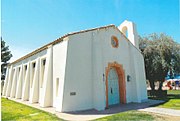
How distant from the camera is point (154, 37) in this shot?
20.9 m

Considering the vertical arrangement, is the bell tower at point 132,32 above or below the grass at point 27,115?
above

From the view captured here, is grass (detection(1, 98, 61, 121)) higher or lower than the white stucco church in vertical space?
lower

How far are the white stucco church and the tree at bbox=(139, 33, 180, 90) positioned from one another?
4568 mm

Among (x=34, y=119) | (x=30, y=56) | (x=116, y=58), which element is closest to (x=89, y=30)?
(x=116, y=58)

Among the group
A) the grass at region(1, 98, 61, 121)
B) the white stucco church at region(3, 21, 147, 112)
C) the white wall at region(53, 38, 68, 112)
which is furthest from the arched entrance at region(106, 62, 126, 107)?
the grass at region(1, 98, 61, 121)

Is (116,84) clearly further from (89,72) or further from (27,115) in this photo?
(27,115)

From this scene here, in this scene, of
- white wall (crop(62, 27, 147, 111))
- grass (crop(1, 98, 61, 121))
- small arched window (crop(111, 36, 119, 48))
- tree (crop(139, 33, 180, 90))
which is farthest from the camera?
tree (crop(139, 33, 180, 90))

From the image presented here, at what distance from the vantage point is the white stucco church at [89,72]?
10484 millimetres

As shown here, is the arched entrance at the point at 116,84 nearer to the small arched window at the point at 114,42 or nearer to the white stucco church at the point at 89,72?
the white stucco church at the point at 89,72

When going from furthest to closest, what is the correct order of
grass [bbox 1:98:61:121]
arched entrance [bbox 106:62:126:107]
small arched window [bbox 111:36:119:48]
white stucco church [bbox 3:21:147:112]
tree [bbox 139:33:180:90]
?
tree [bbox 139:33:180:90], small arched window [bbox 111:36:119:48], arched entrance [bbox 106:62:126:107], white stucco church [bbox 3:21:147:112], grass [bbox 1:98:61:121]

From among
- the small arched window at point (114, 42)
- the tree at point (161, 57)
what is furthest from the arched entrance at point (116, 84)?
the tree at point (161, 57)

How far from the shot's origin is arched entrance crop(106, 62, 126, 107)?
13023mm

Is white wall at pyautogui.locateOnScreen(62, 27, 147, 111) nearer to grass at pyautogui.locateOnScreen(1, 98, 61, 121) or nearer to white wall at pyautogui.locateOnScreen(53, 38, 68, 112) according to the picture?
white wall at pyautogui.locateOnScreen(53, 38, 68, 112)

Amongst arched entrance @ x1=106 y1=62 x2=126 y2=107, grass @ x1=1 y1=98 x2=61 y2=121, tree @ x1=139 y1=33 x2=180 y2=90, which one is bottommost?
grass @ x1=1 y1=98 x2=61 y2=121
